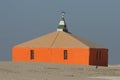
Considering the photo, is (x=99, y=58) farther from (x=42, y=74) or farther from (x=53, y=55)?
(x=42, y=74)

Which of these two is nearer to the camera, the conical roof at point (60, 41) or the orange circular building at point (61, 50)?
the orange circular building at point (61, 50)

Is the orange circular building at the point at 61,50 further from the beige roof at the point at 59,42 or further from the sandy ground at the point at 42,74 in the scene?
the sandy ground at the point at 42,74

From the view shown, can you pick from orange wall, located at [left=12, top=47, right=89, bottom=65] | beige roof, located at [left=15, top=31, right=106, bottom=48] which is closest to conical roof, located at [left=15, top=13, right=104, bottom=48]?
beige roof, located at [left=15, top=31, right=106, bottom=48]

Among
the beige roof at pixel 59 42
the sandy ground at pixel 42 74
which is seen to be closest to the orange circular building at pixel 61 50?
the beige roof at pixel 59 42

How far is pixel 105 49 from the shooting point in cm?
5562

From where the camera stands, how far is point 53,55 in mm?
52500

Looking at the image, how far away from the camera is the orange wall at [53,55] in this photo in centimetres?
5116

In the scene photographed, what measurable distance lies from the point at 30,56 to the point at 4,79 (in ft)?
95.9

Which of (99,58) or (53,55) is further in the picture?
(99,58)

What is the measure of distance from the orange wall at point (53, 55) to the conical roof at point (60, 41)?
46 cm

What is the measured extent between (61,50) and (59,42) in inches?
64.9

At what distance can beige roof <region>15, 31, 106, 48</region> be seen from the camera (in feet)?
171

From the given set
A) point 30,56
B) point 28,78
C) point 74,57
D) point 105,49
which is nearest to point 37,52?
point 30,56

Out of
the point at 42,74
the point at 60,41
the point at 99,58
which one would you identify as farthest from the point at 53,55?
the point at 42,74
